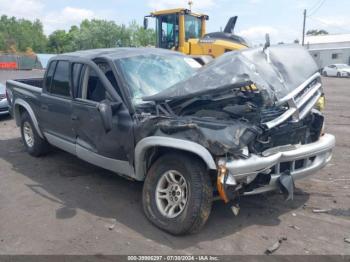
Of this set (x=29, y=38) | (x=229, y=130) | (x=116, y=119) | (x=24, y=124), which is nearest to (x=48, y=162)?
(x=24, y=124)

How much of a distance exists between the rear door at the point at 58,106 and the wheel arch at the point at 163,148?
1.48 m

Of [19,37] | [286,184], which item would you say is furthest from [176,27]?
[19,37]

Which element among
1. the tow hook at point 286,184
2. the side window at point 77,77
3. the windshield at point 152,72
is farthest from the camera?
the side window at point 77,77

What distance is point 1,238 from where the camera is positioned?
401 centimetres

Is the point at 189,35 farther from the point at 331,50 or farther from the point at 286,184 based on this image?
the point at 331,50

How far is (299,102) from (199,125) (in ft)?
3.90

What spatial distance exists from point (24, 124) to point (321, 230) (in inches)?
215

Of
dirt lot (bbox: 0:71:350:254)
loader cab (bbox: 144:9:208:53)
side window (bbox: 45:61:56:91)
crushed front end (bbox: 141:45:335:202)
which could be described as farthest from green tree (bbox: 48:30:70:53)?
crushed front end (bbox: 141:45:335:202)

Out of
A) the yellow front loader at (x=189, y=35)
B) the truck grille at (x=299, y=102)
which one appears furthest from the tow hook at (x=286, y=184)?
the yellow front loader at (x=189, y=35)

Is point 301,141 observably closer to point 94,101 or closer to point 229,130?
point 229,130

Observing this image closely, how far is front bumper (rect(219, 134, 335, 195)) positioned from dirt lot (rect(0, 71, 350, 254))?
514 millimetres

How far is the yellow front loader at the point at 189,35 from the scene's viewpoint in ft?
39.3

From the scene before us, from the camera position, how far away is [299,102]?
4129mm

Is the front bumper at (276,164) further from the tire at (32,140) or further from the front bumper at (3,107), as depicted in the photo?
the front bumper at (3,107)
